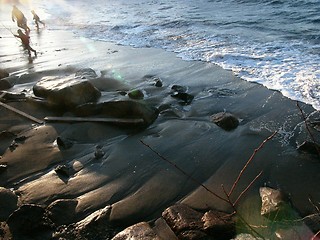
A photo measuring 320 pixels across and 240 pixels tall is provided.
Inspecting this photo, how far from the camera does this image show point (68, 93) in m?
6.75

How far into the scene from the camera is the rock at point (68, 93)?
6.75 metres

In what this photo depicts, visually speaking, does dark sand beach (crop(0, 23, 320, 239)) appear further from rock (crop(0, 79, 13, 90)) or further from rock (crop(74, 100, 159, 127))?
rock (crop(0, 79, 13, 90))

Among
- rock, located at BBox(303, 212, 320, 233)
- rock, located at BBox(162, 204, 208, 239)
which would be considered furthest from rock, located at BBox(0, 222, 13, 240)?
rock, located at BBox(303, 212, 320, 233)

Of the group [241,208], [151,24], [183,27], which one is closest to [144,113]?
[241,208]

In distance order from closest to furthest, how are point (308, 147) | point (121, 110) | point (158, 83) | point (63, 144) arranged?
1. point (308, 147)
2. point (63, 144)
3. point (121, 110)
4. point (158, 83)

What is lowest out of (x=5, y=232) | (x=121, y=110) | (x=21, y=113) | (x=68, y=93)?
(x=5, y=232)

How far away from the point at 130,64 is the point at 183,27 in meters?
7.22

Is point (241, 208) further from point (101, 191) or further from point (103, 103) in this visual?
point (103, 103)

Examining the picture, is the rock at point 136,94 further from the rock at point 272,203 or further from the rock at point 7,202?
the rock at point 272,203

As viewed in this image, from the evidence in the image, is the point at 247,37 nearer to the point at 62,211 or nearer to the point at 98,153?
the point at 98,153

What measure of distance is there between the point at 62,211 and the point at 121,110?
2.98 meters

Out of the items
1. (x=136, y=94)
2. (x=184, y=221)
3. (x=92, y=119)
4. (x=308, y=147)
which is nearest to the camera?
(x=184, y=221)

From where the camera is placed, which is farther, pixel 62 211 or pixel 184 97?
pixel 184 97

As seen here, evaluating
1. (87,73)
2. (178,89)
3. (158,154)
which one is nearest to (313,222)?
(158,154)
